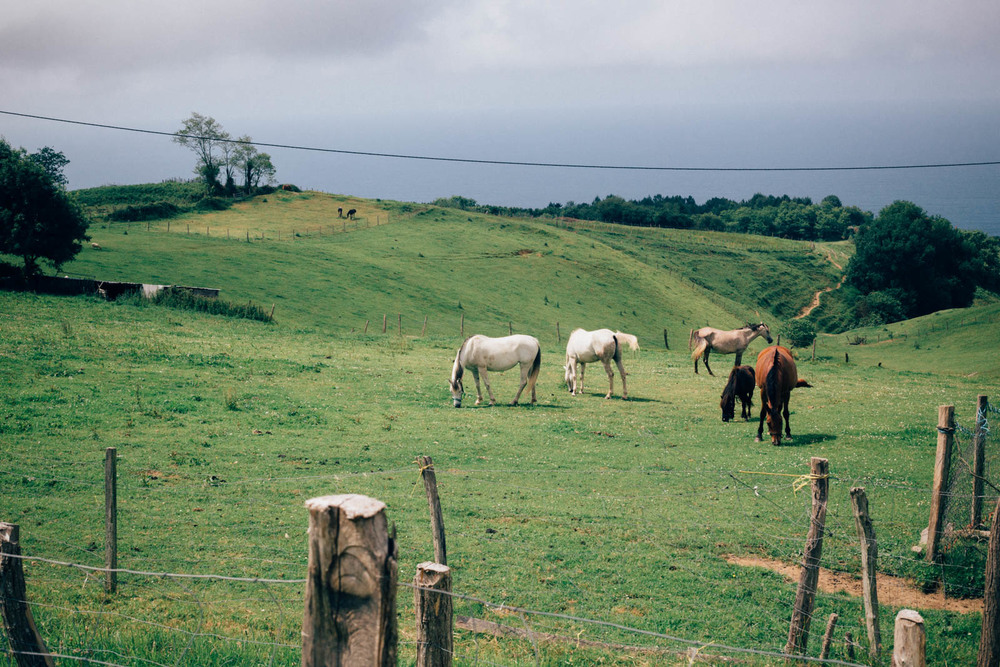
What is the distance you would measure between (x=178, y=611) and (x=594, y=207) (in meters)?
121

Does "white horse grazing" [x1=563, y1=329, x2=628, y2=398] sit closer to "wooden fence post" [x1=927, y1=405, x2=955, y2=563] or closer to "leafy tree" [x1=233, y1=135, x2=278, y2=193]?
"wooden fence post" [x1=927, y1=405, x2=955, y2=563]

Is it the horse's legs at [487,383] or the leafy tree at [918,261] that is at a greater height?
the leafy tree at [918,261]

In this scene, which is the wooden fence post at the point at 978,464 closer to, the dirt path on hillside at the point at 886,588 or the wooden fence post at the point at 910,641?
the dirt path on hillside at the point at 886,588

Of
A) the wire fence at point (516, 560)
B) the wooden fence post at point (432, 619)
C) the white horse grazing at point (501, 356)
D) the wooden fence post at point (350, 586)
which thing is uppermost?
the wooden fence post at point (350, 586)

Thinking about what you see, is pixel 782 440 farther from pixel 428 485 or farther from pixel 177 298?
pixel 177 298

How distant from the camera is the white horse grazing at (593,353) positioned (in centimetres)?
2472

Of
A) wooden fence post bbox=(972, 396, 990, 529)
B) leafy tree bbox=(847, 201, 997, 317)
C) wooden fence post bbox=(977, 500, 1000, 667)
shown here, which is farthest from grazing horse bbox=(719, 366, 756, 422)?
leafy tree bbox=(847, 201, 997, 317)

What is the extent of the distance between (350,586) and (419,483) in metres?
11.3

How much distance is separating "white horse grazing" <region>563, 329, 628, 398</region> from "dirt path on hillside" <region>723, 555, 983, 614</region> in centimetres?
1428

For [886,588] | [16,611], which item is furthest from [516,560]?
[16,611]

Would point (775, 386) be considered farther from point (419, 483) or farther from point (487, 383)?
point (419, 483)

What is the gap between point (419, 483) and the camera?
546 inches

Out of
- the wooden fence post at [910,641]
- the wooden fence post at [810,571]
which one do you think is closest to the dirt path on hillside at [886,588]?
the wooden fence post at [810,571]

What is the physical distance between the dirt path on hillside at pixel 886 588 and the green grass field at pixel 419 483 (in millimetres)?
252
